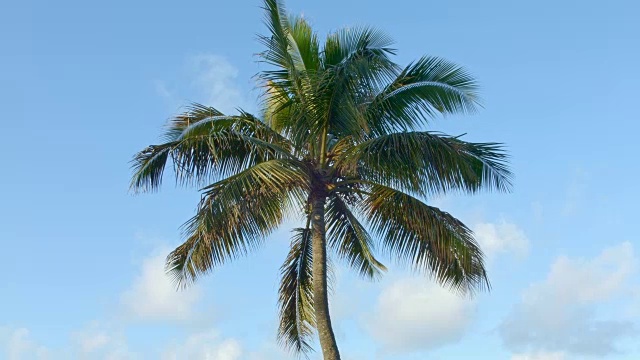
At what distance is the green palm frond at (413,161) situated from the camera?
15852 millimetres

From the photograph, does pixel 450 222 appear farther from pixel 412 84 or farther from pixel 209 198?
pixel 209 198

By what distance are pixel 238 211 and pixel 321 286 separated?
2253 mm

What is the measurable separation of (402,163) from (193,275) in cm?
487

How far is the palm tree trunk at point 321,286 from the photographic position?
1583 centimetres

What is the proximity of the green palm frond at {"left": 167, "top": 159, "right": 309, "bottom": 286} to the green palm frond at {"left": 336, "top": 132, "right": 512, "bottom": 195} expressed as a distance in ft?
3.76

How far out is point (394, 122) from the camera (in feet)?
58.3

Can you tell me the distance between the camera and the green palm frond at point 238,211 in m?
15.3

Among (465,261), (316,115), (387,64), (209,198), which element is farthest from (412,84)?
(209,198)

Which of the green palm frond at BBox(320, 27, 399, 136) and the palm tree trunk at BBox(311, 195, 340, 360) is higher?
the green palm frond at BBox(320, 27, 399, 136)

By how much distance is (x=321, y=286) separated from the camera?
16.3m

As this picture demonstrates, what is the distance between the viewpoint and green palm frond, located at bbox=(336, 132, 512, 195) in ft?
52.0

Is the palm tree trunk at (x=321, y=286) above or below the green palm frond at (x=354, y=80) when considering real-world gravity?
below

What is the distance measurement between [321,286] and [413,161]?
118 inches

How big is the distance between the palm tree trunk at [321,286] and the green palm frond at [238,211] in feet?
1.91
